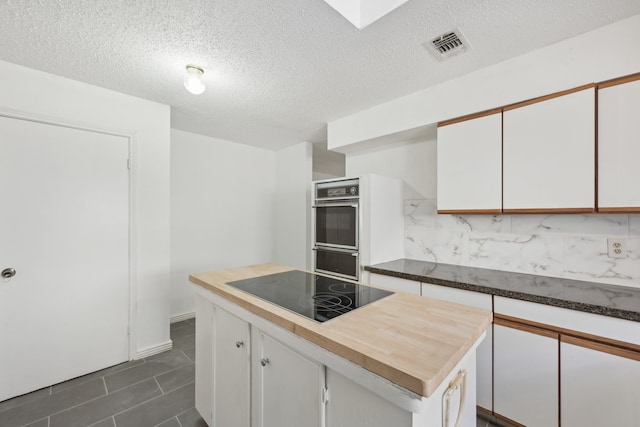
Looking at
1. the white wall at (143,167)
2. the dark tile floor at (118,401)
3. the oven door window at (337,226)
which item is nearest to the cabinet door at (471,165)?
the oven door window at (337,226)

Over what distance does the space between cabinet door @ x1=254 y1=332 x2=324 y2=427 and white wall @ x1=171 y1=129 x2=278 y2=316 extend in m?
2.66

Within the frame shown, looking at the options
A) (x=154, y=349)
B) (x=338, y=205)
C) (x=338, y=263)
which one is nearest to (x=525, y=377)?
(x=338, y=263)

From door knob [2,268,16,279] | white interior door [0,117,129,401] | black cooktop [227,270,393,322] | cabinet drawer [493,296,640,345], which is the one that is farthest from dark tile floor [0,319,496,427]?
black cooktop [227,270,393,322]

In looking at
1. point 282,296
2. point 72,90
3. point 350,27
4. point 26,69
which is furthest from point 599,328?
point 26,69

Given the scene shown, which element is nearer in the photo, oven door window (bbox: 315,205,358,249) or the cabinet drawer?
the cabinet drawer

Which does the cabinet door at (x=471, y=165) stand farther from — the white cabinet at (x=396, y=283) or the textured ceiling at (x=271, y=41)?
the white cabinet at (x=396, y=283)

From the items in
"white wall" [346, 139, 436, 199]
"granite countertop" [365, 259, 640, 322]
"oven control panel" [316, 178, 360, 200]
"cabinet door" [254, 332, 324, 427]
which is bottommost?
"cabinet door" [254, 332, 324, 427]

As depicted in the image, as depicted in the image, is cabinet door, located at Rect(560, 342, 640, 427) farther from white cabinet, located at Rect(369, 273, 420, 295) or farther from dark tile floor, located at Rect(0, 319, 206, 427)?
dark tile floor, located at Rect(0, 319, 206, 427)

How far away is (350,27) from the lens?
1.54 metres

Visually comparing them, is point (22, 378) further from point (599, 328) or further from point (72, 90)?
point (599, 328)

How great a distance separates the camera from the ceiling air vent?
1.60m

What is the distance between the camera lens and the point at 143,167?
8.10 ft

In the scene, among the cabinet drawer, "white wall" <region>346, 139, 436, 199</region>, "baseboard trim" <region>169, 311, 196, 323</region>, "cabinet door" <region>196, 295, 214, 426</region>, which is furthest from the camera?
"baseboard trim" <region>169, 311, 196, 323</region>

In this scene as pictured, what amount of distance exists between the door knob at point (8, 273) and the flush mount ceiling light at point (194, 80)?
6.02 feet
